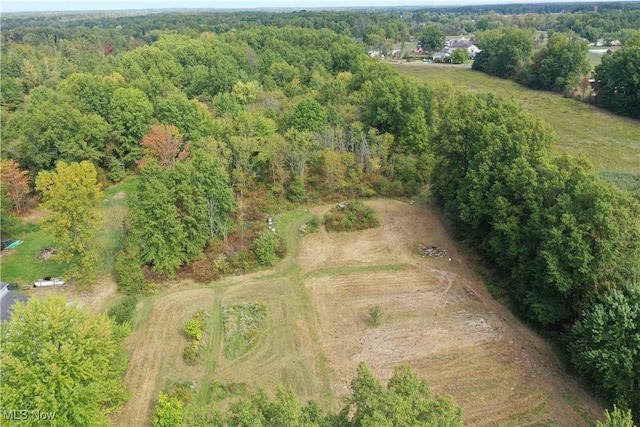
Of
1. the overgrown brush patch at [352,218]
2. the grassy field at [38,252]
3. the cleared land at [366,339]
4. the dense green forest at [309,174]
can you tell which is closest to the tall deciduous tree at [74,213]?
the dense green forest at [309,174]

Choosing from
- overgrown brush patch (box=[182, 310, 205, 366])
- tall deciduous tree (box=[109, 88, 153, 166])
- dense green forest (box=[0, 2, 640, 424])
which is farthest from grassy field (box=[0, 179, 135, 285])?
overgrown brush patch (box=[182, 310, 205, 366])

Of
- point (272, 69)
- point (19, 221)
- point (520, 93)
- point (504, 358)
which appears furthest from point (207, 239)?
point (520, 93)

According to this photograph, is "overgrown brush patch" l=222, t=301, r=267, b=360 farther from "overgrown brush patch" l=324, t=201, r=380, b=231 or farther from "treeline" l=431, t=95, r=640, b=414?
"treeline" l=431, t=95, r=640, b=414

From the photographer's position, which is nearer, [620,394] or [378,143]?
[620,394]

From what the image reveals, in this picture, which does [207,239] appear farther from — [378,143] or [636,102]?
[636,102]

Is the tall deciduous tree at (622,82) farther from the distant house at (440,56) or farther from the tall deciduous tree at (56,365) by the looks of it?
the tall deciduous tree at (56,365)

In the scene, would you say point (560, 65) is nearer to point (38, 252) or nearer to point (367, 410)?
point (367, 410)

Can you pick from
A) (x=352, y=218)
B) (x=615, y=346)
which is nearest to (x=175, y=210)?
(x=352, y=218)
